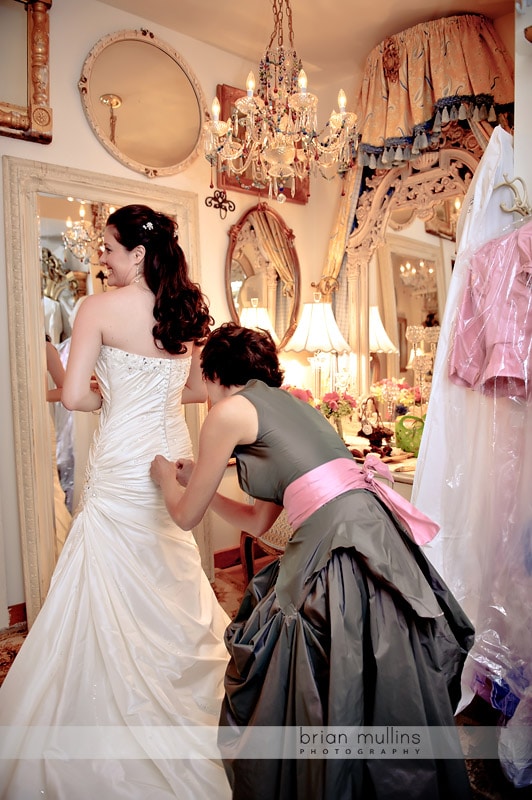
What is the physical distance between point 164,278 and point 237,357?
500 millimetres

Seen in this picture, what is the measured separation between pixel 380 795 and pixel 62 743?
2.84ft

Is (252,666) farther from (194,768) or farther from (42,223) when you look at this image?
(42,223)

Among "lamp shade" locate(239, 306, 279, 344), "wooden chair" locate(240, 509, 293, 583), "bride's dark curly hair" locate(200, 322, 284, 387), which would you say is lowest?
"wooden chair" locate(240, 509, 293, 583)

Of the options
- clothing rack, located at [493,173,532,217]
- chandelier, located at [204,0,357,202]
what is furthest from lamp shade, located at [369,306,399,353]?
clothing rack, located at [493,173,532,217]

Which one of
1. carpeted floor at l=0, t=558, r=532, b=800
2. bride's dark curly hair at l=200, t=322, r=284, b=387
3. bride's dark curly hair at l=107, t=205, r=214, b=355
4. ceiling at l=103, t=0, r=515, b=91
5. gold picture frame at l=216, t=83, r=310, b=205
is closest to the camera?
bride's dark curly hair at l=200, t=322, r=284, b=387

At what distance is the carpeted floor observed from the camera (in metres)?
1.65

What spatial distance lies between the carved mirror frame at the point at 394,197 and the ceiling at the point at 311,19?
0.58m

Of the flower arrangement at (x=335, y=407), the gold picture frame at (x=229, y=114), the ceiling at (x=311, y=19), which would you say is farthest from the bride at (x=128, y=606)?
the ceiling at (x=311, y=19)

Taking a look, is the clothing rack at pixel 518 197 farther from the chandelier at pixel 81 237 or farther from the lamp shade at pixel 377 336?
the chandelier at pixel 81 237

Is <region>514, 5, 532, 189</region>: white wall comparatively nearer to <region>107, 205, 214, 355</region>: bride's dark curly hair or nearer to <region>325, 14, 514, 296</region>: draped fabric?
<region>325, 14, 514, 296</region>: draped fabric

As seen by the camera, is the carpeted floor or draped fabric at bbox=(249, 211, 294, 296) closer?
the carpeted floor

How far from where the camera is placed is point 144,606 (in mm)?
1741

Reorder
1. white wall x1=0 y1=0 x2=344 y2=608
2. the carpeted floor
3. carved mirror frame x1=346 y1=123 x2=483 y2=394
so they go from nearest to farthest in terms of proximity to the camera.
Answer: the carpeted floor → white wall x1=0 y1=0 x2=344 y2=608 → carved mirror frame x1=346 y1=123 x2=483 y2=394

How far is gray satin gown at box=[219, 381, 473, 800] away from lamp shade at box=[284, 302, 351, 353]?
1.92 m
